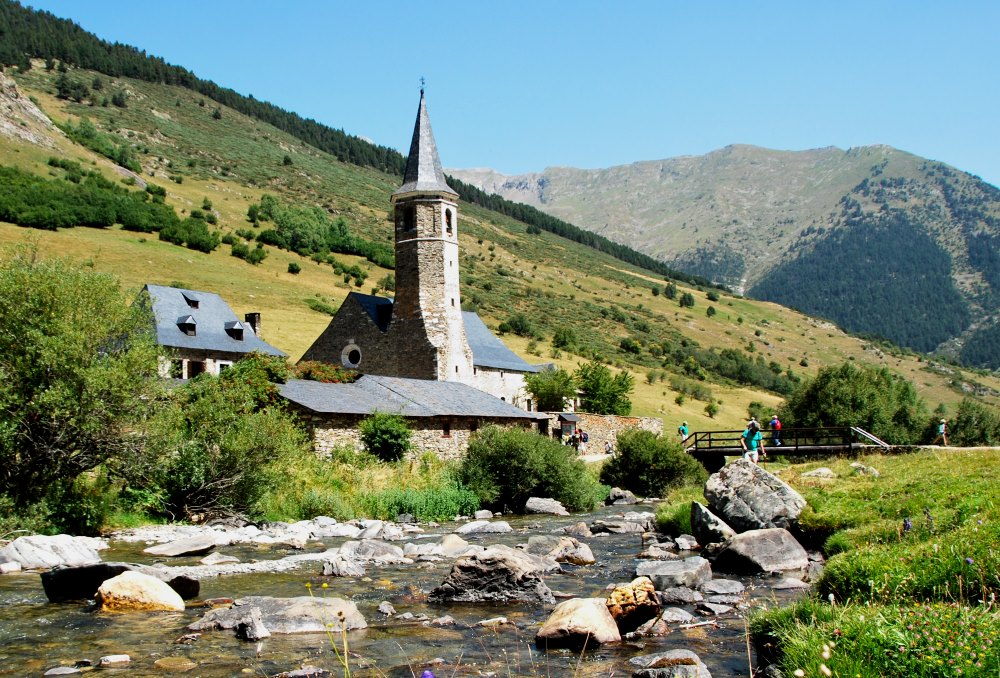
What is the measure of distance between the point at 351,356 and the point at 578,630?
37.9m

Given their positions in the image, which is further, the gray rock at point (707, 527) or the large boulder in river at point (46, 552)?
the gray rock at point (707, 527)

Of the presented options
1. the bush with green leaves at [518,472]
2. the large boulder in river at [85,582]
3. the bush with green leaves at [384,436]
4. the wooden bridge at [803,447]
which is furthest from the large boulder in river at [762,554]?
the bush with green leaves at [384,436]

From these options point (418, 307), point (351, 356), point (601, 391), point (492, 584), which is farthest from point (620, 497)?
point (601, 391)

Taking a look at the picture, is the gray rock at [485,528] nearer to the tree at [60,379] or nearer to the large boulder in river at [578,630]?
the tree at [60,379]

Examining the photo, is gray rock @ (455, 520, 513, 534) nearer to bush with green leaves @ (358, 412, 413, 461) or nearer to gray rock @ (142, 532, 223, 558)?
gray rock @ (142, 532, 223, 558)

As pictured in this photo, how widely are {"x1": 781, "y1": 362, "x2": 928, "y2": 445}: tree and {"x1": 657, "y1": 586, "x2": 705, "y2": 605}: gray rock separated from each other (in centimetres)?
3419

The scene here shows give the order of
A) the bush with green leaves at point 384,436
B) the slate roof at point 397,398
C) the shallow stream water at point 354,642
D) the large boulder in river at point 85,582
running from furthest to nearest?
1. the slate roof at point 397,398
2. the bush with green leaves at point 384,436
3. the large boulder in river at point 85,582
4. the shallow stream water at point 354,642

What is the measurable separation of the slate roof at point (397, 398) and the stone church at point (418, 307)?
9.84 ft

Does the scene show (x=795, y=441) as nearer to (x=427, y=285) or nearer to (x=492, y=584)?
(x=427, y=285)

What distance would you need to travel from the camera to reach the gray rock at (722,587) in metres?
13.1

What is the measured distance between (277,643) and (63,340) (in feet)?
35.8

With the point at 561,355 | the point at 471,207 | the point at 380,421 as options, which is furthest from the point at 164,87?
the point at 380,421

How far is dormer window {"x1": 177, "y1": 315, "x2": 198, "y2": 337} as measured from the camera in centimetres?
4619

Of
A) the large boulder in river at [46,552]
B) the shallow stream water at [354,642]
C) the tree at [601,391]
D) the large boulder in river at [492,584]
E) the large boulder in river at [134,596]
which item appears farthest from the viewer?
the tree at [601,391]
